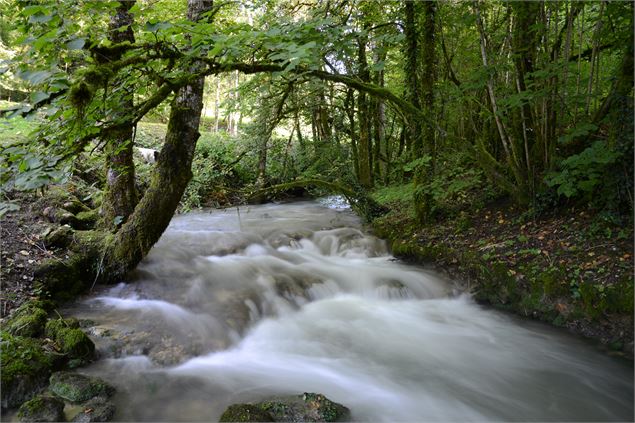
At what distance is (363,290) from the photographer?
669 cm

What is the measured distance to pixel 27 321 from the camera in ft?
13.2

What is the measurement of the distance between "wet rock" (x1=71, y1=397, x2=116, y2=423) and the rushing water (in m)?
0.10

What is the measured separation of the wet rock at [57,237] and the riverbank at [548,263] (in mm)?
5483

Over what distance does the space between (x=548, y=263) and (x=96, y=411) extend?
5.16 metres

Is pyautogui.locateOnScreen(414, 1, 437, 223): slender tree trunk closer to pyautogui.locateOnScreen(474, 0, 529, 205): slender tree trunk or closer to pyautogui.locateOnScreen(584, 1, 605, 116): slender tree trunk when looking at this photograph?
pyautogui.locateOnScreen(474, 0, 529, 205): slender tree trunk

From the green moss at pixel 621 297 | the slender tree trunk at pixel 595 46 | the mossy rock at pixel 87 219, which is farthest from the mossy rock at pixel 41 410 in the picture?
the slender tree trunk at pixel 595 46

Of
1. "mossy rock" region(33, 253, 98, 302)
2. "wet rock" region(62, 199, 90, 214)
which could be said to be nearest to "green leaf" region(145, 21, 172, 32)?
"mossy rock" region(33, 253, 98, 302)

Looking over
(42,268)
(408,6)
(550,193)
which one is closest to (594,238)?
(550,193)

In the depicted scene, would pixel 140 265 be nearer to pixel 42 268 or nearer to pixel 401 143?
pixel 42 268

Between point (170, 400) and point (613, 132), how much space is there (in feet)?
18.8

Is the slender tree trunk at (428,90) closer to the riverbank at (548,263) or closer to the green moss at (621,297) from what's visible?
the riverbank at (548,263)

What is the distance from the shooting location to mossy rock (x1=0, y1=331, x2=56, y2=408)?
328 cm

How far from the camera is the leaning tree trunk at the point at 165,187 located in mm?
5285

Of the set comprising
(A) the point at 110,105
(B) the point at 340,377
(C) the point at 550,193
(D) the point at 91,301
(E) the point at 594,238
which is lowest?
(B) the point at 340,377
